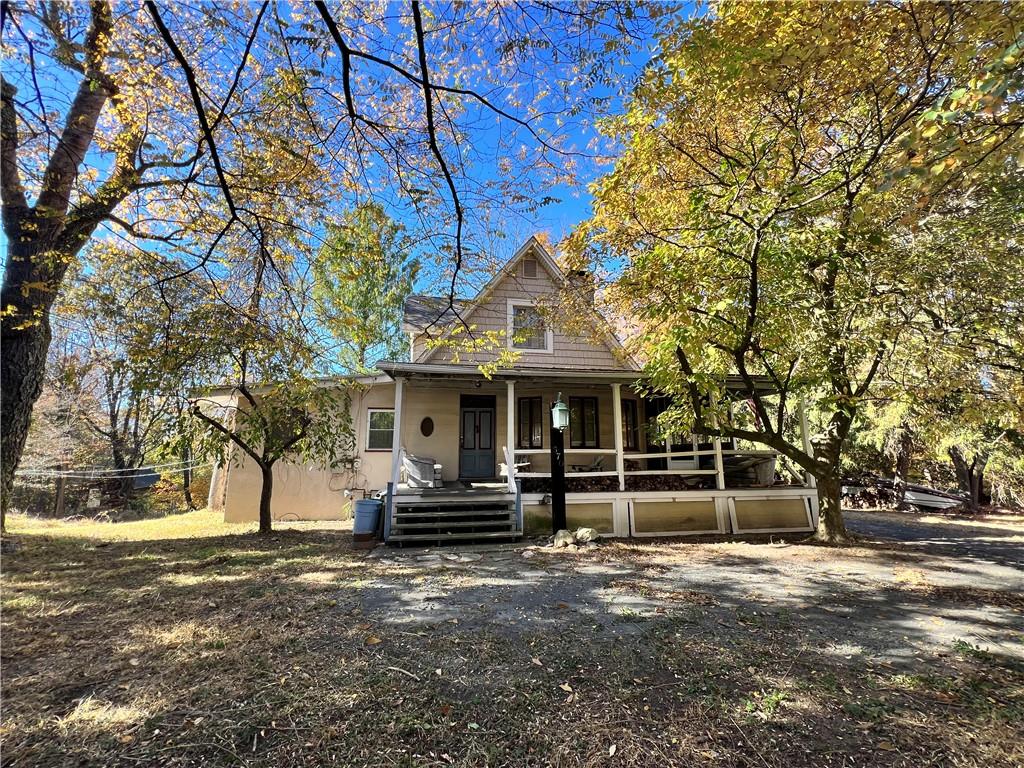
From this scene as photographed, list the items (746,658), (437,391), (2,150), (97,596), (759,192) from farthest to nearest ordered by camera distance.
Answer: (437,391), (759,192), (97,596), (2,150), (746,658)

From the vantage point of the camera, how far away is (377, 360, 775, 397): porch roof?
28.8ft

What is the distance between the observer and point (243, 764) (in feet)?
7.01

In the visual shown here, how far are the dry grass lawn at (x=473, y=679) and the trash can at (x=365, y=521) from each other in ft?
9.41

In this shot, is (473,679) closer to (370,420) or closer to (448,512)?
(448,512)

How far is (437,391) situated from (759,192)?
8.25 m

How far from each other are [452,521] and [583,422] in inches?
187

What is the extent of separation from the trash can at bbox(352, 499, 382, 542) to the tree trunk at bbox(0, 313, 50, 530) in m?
4.69

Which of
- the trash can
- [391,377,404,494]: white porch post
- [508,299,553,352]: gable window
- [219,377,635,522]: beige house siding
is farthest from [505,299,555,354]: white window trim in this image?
the trash can

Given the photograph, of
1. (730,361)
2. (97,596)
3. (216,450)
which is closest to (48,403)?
(216,450)

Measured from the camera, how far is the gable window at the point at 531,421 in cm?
1171

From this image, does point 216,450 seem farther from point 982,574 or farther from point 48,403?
point 48,403

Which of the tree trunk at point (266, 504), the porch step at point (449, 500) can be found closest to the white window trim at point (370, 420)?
the tree trunk at point (266, 504)

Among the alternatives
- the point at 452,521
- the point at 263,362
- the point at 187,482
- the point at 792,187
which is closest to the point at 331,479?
the point at 263,362

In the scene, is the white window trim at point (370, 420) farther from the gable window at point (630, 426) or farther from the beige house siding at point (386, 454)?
the gable window at point (630, 426)
